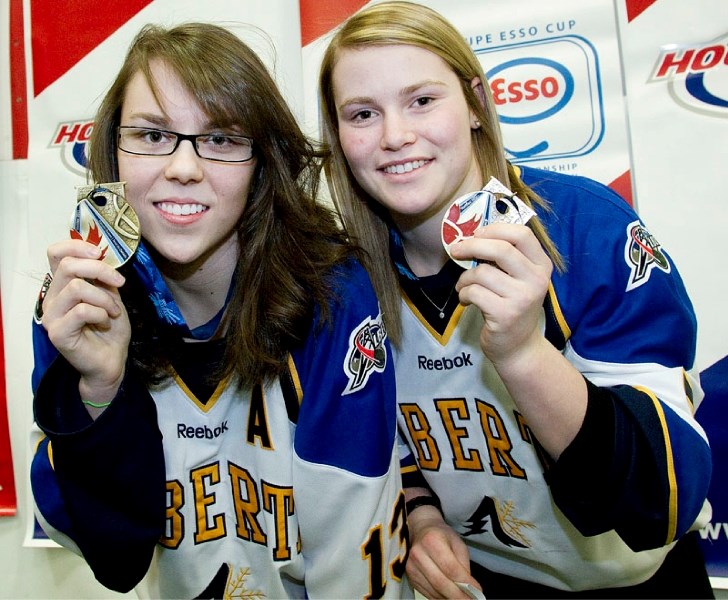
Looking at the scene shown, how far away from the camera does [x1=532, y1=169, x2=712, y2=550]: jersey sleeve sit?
0.82 meters

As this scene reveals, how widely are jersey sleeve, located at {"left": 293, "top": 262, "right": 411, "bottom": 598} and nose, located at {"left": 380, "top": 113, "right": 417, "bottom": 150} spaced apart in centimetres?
27

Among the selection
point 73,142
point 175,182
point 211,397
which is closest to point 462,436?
point 211,397

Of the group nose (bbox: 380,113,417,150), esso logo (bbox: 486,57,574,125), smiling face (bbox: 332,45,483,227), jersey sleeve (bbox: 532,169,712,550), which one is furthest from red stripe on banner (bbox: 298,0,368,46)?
jersey sleeve (bbox: 532,169,712,550)

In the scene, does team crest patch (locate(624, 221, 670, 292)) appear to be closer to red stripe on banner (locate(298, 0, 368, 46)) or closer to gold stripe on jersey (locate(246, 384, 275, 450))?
gold stripe on jersey (locate(246, 384, 275, 450))

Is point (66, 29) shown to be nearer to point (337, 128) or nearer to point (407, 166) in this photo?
point (337, 128)

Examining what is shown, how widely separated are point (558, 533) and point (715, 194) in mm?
1122

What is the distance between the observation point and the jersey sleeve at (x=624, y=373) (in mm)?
822

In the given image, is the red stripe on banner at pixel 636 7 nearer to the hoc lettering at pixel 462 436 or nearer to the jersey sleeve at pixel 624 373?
the jersey sleeve at pixel 624 373

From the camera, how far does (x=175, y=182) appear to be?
100cm

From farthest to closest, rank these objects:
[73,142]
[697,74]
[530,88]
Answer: [73,142], [530,88], [697,74]

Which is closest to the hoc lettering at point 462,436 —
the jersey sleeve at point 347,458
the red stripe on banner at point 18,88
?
the jersey sleeve at point 347,458

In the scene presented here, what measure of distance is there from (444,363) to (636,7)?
128cm

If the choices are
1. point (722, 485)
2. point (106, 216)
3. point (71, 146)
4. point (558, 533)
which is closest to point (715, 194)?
point (722, 485)

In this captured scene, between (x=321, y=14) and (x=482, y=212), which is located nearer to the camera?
(x=482, y=212)
